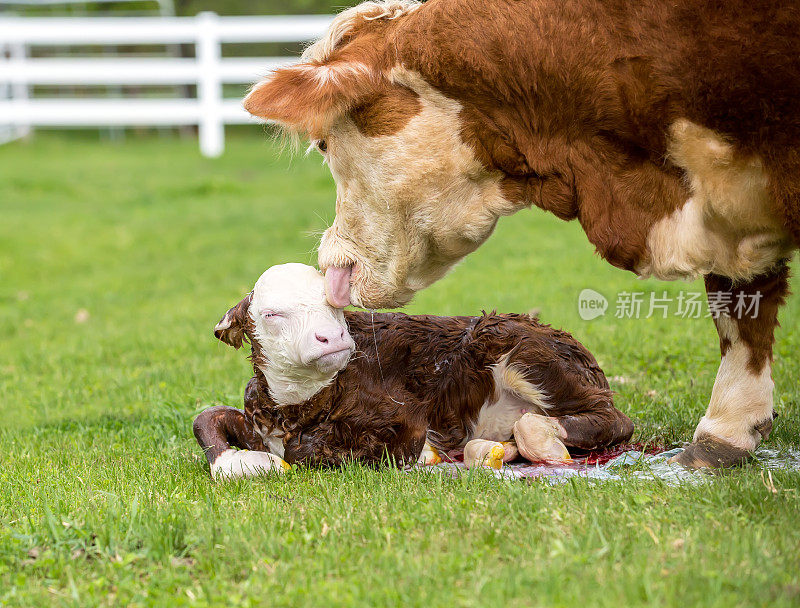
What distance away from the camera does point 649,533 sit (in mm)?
3068

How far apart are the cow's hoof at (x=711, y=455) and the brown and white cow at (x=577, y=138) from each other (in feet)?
0.04

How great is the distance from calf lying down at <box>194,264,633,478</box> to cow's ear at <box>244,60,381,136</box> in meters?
0.69

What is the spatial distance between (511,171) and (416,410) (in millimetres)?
1106

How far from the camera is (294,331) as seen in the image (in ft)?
12.9

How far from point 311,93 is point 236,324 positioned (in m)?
1.06

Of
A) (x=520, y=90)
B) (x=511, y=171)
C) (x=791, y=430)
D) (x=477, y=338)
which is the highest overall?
(x=520, y=90)

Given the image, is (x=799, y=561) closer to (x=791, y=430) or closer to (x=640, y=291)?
(x=791, y=430)

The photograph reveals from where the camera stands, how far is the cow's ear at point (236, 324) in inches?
165

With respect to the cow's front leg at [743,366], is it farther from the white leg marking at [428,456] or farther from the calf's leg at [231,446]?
the calf's leg at [231,446]

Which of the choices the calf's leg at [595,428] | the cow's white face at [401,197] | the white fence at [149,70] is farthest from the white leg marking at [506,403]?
the white fence at [149,70]

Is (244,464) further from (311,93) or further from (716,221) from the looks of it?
(716,221)

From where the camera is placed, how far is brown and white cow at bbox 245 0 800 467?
11.1 ft

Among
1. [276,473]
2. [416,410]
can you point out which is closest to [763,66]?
[416,410]

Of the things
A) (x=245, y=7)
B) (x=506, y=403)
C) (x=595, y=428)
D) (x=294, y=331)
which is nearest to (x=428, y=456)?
(x=506, y=403)
